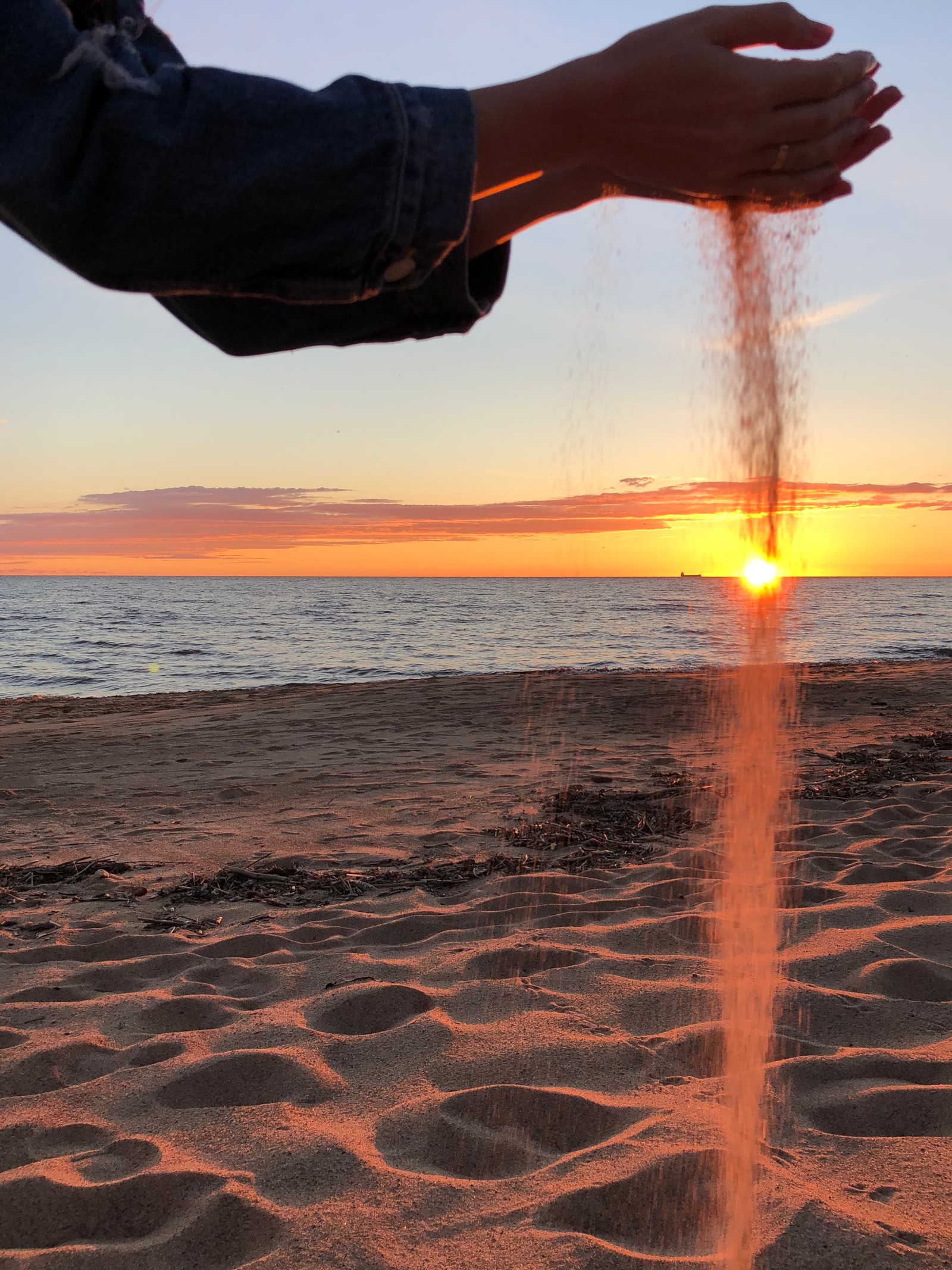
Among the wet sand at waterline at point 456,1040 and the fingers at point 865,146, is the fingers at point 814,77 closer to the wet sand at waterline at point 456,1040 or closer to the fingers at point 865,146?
the fingers at point 865,146

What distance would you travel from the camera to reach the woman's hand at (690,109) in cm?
67

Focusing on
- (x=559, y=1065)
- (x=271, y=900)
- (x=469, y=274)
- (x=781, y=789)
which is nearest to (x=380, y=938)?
(x=271, y=900)

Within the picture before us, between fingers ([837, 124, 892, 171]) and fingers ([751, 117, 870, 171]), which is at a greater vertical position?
fingers ([837, 124, 892, 171])

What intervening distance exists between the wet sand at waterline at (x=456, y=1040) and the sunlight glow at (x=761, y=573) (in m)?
1.24

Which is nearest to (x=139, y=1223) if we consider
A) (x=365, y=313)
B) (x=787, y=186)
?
(x=365, y=313)

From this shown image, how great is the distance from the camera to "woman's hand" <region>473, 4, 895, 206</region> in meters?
0.67

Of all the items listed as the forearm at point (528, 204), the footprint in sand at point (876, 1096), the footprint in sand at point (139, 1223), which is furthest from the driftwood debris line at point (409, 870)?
the forearm at point (528, 204)

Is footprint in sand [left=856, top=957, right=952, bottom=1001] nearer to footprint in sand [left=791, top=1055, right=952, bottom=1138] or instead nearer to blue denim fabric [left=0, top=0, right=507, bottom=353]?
footprint in sand [left=791, top=1055, right=952, bottom=1138]

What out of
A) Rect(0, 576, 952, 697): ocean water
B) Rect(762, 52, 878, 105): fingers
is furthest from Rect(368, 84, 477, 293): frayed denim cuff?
Rect(0, 576, 952, 697): ocean water

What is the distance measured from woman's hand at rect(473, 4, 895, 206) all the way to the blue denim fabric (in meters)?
0.06

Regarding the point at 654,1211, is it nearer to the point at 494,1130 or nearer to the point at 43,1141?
the point at 494,1130

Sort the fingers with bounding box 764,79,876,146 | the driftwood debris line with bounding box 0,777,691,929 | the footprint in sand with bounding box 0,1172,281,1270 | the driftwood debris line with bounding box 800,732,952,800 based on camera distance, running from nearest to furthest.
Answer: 1. the fingers with bounding box 764,79,876,146
2. the footprint in sand with bounding box 0,1172,281,1270
3. the driftwood debris line with bounding box 0,777,691,929
4. the driftwood debris line with bounding box 800,732,952,800

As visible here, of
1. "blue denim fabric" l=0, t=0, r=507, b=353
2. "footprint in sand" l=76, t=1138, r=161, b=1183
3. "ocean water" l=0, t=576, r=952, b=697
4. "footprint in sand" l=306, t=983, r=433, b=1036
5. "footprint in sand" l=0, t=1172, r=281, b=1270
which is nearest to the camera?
"blue denim fabric" l=0, t=0, r=507, b=353

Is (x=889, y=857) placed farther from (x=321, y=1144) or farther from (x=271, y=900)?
(x=321, y=1144)
